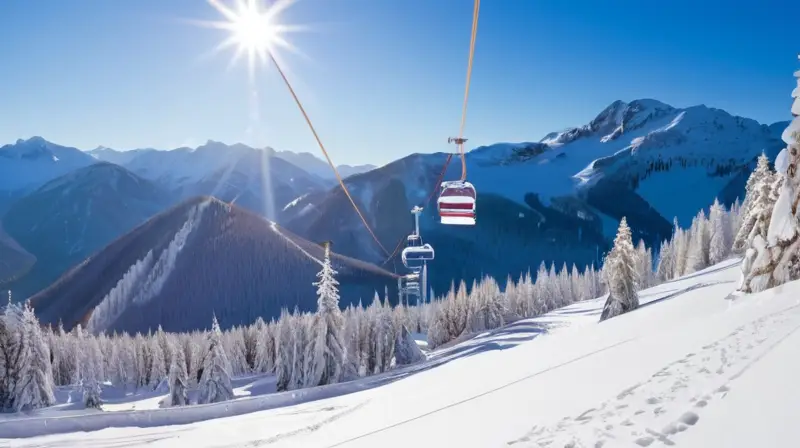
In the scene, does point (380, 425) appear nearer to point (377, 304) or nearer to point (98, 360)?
point (377, 304)

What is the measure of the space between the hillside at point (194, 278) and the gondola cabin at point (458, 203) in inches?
5045

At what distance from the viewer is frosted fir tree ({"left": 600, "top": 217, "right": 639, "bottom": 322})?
3694 centimetres

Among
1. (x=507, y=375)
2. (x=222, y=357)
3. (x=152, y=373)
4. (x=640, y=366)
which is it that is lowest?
(x=152, y=373)

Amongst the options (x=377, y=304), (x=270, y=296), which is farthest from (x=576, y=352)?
(x=270, y=296)

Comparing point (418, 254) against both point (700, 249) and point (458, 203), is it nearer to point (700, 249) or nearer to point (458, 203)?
point (458, 203)

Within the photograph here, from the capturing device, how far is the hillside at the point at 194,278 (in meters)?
138

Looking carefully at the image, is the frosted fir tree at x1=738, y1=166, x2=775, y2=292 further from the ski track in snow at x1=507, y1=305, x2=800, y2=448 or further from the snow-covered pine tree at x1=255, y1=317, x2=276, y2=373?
the snow-covered pine tree at x1=255, y1=317, x2=276, y2=373

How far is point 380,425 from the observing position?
434 inches

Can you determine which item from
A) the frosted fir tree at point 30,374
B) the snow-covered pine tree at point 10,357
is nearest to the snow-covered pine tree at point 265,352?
the frosted fir tree at point 30,374

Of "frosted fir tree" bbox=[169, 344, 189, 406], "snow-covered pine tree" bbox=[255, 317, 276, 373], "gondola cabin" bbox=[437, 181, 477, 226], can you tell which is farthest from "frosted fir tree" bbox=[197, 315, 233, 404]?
"snow-covered pine tree" bbox=[255, 317, 276, 373]

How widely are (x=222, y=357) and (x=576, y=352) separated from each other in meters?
30.7

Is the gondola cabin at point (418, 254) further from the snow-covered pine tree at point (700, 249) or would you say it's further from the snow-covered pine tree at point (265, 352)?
the snow-covered pine tree at point (700, 249)

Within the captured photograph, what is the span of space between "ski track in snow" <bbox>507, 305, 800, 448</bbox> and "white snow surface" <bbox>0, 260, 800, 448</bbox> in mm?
25

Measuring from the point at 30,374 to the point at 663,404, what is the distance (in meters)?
45.3
